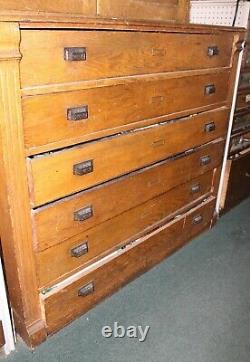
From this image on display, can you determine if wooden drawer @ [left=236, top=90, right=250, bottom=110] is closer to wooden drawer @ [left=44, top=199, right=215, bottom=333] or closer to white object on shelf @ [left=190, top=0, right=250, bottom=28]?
white object on shelf @ [left=190, top=0, right=250, bottom=28]

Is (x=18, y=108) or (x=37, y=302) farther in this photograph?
(x=37, y=302)

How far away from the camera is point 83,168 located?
1220 millimetres

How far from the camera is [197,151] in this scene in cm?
178

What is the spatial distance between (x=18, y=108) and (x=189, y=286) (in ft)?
4.17

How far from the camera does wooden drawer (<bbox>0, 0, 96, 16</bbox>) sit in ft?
3.65

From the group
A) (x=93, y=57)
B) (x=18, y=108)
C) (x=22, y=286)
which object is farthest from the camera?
(x=22, y=286)

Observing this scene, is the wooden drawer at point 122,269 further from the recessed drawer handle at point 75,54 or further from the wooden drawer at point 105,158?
the recessed drawer handle at point 75,54

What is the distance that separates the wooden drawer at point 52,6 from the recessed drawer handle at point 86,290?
3.58ft

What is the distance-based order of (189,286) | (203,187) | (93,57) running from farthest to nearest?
(203,187), (189,286), (93,57)

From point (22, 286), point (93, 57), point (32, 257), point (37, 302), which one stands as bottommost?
point (37, 302)

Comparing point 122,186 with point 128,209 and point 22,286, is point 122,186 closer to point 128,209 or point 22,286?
point 128,209

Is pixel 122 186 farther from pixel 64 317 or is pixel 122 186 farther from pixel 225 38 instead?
pixel 225 38

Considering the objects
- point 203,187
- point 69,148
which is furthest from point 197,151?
point 69,148

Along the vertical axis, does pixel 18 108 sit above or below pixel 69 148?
above
